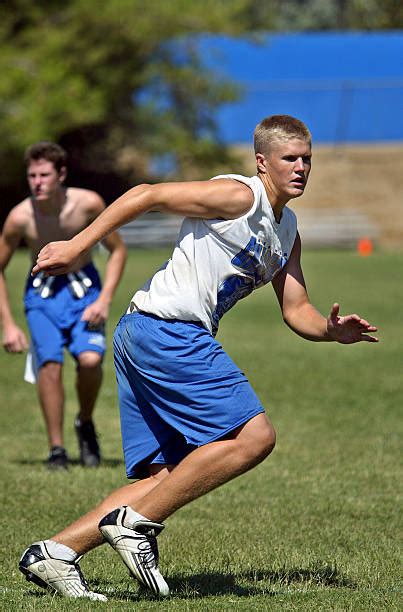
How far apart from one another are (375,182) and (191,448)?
35.0 meters

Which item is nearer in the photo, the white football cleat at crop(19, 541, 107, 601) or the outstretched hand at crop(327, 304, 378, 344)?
the white football cleat at crop(19, 541, 107, 601)

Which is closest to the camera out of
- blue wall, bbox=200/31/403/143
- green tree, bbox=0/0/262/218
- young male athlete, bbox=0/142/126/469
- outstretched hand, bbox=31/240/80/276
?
outstretched hand, bbox=31/240/80/276

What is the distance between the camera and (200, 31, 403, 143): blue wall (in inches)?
1444

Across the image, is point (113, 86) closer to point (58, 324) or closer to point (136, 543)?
point (58, 324)

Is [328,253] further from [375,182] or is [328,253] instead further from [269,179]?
[269,179]

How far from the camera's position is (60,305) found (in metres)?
8.41

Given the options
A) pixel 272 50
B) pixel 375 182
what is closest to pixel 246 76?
pixel 272 50

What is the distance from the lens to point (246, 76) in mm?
42094

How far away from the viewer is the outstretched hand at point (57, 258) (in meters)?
4.66

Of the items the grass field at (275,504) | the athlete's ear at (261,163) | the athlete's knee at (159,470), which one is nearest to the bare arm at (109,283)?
the grass field at (275,504)

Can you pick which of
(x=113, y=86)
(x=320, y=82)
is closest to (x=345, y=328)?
(x=320, y=82)

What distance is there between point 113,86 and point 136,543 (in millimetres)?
34481

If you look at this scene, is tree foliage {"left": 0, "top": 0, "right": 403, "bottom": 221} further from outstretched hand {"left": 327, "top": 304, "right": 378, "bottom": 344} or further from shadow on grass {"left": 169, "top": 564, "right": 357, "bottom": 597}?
outstretched hand {"left": 327, "top": 304, "right": 378, "bottom": 344}

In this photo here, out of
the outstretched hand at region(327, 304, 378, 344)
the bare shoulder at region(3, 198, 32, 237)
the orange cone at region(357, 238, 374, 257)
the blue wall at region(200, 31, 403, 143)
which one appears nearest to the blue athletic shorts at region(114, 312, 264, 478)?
the outstretched hand at region(327, 304, 378, 344)
